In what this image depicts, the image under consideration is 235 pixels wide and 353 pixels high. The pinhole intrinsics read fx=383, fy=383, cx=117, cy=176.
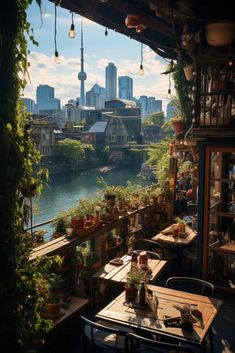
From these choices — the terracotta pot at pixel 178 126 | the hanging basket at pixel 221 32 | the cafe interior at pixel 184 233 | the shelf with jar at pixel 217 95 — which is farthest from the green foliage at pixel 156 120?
the hanging basket at pixel 221 32

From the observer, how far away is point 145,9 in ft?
16.8

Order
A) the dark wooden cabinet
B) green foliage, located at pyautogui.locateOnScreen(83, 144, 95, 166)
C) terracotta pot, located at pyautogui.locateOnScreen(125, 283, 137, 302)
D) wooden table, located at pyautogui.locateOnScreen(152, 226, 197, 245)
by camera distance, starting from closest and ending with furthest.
Result: terracotta pot, located at pyautogui.locateOnScreen(125, 283, 137, 302) < the dark wooden cabinet < wooden table, located at pyautogui.locateOnScreen(152, 226, 197, 245) < green foliage, located at pyautogui.locateOnScreen(83, 144, 95, 166)

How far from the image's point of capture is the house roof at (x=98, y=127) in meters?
69.6

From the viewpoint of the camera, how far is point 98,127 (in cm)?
7069

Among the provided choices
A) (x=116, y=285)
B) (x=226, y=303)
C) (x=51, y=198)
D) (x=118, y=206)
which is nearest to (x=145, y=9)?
(x=118, y=206)

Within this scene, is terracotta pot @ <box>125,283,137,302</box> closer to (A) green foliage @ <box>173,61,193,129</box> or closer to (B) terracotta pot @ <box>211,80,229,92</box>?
(B) terracotta pot @ <box>211,80,229,92</box>

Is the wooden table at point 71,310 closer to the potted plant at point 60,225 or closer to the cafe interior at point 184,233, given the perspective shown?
the cafe interior at point 184,233

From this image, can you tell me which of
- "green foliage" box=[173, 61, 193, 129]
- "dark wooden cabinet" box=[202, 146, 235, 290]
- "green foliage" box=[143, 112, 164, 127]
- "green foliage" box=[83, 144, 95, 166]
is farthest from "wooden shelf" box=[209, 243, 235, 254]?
"green foliage" box=[143, 112, 164, 127]

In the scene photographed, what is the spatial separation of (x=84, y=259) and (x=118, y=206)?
1190 millimetres

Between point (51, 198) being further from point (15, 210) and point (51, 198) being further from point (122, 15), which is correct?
point (15, 210)

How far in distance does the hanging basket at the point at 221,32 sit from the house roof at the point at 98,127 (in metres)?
63.2

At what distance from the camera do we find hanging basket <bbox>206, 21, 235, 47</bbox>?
16.8ft

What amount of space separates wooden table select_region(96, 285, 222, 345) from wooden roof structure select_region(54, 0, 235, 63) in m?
3.21

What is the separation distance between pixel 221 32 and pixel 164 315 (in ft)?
12.4
